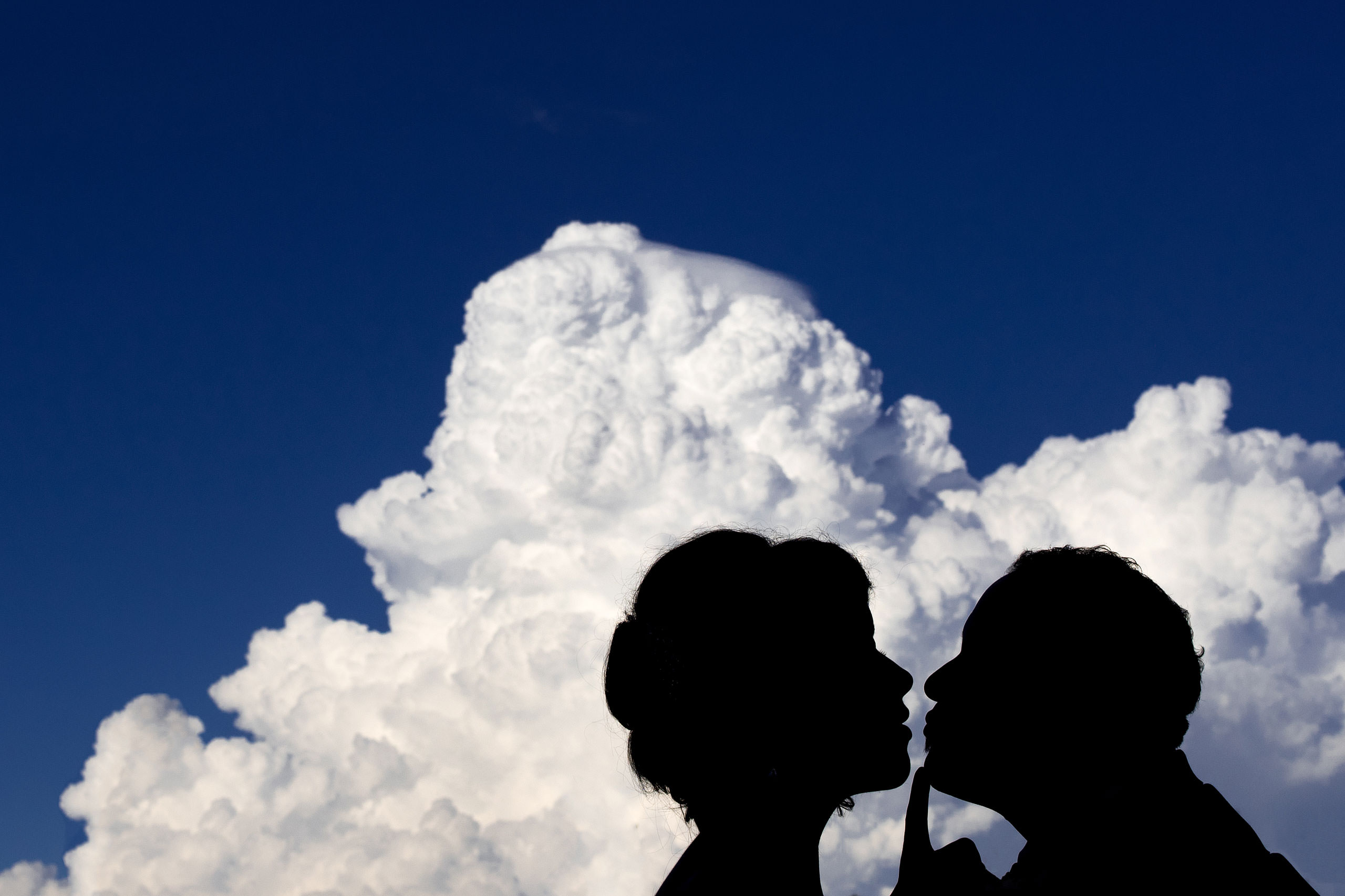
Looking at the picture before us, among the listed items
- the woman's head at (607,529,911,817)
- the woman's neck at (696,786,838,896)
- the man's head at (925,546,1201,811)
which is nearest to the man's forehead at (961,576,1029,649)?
the man's head at (925,546,1201,811)

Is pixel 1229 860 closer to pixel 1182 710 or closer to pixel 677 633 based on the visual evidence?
pixel 1182 710

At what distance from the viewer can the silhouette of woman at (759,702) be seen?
15.0 feet

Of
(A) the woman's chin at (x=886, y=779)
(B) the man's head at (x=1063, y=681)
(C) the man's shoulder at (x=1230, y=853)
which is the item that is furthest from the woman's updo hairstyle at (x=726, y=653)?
(C) the man's shoulder at (x=1230, y=853)

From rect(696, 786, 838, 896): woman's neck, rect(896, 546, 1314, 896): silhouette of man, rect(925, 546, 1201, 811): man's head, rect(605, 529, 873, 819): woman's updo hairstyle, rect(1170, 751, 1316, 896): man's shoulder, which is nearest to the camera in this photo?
rect(1170, 751, 1316, 896): man's shoulder

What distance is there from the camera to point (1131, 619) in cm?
486

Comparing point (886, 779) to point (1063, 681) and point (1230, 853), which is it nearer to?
point (1063, 681)

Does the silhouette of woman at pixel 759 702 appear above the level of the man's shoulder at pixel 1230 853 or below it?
above

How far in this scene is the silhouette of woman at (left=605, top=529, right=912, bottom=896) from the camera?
4.58 metres

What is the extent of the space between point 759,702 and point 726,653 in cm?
26

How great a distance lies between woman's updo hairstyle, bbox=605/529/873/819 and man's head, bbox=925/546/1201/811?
0.60m

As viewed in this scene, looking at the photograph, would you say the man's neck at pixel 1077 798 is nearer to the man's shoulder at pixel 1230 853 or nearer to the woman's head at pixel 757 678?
the man's shoulder at pixel 1230 853

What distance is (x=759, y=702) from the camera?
483cm

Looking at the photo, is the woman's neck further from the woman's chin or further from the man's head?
the man's head

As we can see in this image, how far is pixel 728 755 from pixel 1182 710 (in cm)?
202
